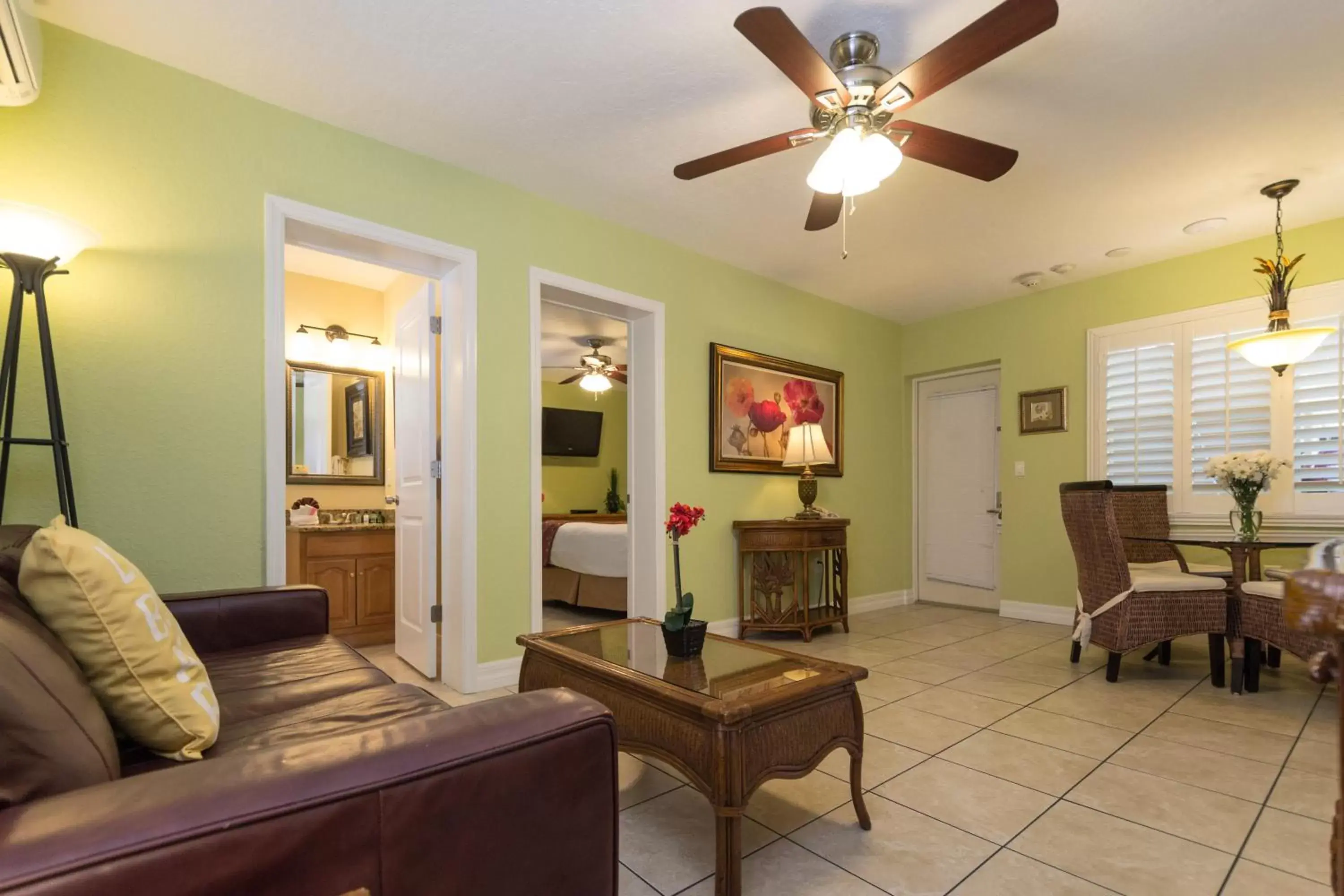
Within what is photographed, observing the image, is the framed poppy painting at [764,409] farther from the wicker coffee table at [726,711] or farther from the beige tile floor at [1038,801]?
the wicker coffee table at [726,711]

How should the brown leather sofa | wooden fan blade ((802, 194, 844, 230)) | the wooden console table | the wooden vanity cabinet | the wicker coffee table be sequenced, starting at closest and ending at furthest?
the brown leather sofa → the wicker coffee table → wooden fan blade ((802, 194, 844, 230)) → the wooden vanity cabinet → the wooden console table

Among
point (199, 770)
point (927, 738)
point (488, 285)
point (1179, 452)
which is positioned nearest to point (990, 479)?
point (1179, 452)

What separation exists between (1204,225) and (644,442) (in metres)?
3.56

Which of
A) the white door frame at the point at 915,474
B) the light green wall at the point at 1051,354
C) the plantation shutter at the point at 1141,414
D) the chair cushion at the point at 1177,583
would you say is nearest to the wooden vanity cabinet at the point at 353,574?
the chair cushion at the point at 1177,583

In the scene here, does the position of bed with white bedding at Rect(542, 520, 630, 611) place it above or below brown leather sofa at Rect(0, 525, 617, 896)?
below

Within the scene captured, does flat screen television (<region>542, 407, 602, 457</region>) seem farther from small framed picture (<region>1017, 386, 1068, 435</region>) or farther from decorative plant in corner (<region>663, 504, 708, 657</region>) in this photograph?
decorative plant in corner (<region>663, 504, 708, 657</region>)

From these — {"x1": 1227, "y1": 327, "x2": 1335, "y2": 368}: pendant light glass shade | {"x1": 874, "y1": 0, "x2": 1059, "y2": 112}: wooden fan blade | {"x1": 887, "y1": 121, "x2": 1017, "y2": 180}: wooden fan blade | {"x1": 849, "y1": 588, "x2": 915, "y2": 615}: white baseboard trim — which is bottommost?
{"x1": 849, "y1": 588, "x2": 915, "y2": 615}: white baseboard trim

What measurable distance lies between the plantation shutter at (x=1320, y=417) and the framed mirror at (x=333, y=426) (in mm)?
5882

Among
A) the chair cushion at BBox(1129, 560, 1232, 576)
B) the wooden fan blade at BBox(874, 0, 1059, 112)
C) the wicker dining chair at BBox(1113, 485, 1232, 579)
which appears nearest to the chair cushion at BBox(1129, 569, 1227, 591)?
the chair cushion at BBox(1129, 560, 1232, 576)

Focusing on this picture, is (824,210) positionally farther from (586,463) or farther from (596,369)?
(586,463)

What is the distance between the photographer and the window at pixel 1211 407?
11.9 ft

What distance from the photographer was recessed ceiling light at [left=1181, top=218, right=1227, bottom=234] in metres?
3.64

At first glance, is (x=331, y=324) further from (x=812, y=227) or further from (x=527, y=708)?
(x=527, y=708)

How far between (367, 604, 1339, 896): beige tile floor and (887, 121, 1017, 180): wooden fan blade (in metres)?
2.14
